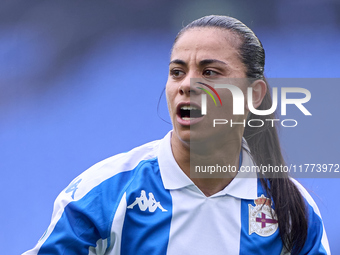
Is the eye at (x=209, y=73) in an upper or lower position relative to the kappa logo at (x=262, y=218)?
upper

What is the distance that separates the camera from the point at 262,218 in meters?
1.61

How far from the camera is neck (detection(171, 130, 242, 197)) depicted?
1.61 metres

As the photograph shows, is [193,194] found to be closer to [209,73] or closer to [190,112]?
[190,112]

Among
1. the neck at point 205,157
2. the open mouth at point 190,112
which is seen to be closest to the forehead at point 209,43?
the open mouth at point 190,112

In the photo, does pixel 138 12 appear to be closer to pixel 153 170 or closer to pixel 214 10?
pixel 214 10

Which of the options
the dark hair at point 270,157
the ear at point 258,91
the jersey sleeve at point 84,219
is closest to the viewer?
the jersey sleeve at point 84,219

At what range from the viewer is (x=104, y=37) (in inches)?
147

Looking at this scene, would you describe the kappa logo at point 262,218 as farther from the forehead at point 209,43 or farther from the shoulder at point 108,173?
the forehead at point 209,43

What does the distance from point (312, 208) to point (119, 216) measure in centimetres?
68

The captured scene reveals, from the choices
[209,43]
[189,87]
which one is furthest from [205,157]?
[209,43]

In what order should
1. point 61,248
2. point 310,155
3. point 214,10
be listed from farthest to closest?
point 214,10, point 310,155, point 61,248

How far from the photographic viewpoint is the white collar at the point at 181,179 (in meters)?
1.60

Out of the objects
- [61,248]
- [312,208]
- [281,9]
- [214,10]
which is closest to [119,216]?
[61,248]

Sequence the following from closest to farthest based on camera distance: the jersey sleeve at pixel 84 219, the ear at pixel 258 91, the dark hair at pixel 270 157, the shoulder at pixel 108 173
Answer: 1. the jersey sleeve at pixel 84 219
2. the shoulder at pixel 108 173
3. the dark hair at pixel 270 157
4. the ear at pixel 258 91
